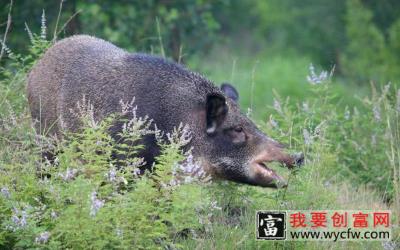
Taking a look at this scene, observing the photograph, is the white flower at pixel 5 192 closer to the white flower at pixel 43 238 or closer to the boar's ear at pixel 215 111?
the white flower at pixel 43 238

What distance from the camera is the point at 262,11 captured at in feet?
101

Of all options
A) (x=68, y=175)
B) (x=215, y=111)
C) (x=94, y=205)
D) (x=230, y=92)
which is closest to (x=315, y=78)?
(x=230, y=92)

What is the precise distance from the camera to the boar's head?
8.23 meters

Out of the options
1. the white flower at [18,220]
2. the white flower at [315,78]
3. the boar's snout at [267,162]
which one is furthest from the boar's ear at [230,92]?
the white flower at [18,220]

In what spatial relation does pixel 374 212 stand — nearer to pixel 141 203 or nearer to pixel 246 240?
pixel 246 240

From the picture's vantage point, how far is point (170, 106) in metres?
8.40

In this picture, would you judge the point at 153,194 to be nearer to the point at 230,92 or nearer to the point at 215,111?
the point at 215,111

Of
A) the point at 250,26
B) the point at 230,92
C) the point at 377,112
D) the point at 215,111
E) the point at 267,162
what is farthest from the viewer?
the point at 250,26

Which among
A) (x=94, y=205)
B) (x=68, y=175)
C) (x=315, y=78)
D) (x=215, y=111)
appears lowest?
(x=94, y=205)

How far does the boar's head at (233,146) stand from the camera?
8.23 m

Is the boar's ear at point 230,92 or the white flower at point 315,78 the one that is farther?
the white flower at point 315,78

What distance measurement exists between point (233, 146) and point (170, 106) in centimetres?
67

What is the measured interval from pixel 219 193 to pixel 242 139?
532 millimetres

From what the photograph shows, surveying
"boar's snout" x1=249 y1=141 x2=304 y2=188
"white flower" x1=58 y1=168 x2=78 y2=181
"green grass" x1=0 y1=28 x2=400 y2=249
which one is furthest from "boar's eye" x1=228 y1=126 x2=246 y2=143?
"white flower" x1=58 y1=168 x2=78 y2=181
